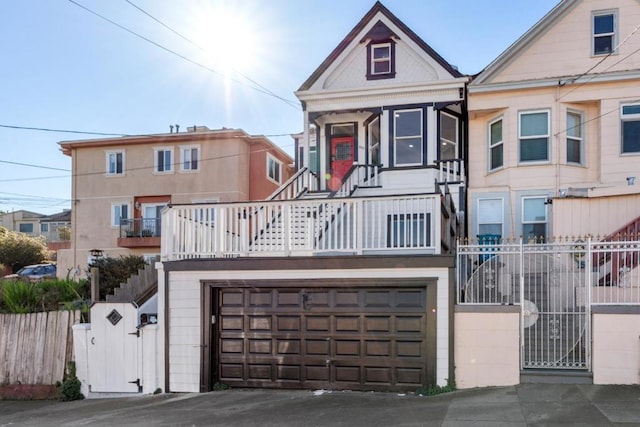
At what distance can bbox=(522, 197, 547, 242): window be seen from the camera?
14336 mm

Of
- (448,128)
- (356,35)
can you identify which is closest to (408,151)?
(448,128)

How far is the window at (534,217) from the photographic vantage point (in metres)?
14.3

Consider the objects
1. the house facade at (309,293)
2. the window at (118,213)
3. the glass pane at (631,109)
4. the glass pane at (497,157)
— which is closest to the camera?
the house facade at (309,293)

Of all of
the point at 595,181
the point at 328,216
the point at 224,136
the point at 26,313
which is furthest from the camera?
the point at 224,136

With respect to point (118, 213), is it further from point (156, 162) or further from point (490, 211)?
point (490, 211)

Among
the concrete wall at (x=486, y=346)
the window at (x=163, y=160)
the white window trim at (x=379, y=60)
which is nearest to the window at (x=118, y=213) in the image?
the window at (x=163, y=160)

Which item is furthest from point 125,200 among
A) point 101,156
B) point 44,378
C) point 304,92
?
point 44,378

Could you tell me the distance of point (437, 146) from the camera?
49.5ft

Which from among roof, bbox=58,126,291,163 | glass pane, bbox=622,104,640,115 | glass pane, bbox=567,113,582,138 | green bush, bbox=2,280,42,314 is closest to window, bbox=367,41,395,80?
glass pane, bbox=567,113,582,138

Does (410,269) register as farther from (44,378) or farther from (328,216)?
(44,378)

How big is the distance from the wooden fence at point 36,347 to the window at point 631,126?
1340 cm

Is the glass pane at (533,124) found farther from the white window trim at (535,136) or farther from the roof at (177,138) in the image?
the roof at (177,138)

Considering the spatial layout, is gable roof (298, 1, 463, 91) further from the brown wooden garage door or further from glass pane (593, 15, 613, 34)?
the brown wooden garage door

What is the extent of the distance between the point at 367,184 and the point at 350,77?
3.27 m
